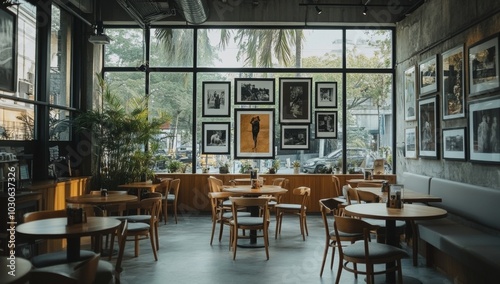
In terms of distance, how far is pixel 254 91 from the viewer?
1016cm

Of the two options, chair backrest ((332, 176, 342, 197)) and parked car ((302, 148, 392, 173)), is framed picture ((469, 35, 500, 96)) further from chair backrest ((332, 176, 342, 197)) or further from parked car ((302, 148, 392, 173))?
parked car ((302, 148, 392, 173))

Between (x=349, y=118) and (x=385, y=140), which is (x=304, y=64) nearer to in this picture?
(x=349, y=118)

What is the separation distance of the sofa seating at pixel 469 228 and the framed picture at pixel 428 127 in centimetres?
87

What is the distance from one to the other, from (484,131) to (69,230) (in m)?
5.35

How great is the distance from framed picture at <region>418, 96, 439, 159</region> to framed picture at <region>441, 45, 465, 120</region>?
0.43m

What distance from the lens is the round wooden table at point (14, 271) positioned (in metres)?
2.30

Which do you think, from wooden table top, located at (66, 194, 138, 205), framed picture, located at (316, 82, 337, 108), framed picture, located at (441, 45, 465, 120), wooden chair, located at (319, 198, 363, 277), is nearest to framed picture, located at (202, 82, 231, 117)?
framed picture, located at (316, 82, 337, 108)

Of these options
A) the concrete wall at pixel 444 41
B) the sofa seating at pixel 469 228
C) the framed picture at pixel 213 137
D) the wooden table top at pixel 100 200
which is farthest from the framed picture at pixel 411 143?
the wooden table top at pixel 100 200

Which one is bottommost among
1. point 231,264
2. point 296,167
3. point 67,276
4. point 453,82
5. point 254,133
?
point 231,264

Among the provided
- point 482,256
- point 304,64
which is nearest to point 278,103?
point 304,64

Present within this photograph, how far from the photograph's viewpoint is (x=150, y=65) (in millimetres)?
10094

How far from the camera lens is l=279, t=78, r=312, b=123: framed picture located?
10102 millimetres

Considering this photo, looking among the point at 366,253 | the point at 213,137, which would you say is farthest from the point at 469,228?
the point at 213,137

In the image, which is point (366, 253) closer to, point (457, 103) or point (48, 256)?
point (48, 256)
